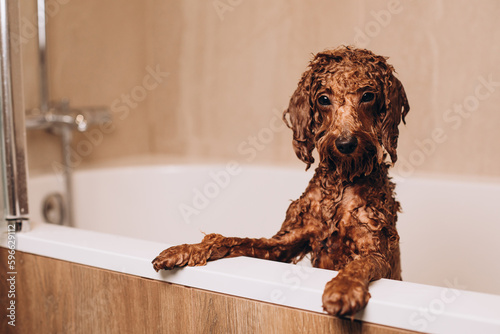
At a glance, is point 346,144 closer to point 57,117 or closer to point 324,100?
point 324,100

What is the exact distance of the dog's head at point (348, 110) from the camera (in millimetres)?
1011

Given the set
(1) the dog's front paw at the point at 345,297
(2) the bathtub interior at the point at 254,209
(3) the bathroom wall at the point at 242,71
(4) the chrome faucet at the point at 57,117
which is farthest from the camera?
(4) the chrome faucet at the point at 57,117

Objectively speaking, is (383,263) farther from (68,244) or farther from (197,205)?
(197,205)

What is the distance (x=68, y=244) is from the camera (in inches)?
50.8

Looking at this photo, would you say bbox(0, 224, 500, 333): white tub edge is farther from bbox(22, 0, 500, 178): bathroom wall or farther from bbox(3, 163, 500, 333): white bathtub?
bbox(22, 0, 500, 178): bathroom wall

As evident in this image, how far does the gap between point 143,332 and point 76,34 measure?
5.09 feet

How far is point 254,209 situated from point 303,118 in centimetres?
113

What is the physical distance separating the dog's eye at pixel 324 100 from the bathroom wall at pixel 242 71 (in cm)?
114

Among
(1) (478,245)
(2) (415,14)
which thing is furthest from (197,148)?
(1) (478,245)

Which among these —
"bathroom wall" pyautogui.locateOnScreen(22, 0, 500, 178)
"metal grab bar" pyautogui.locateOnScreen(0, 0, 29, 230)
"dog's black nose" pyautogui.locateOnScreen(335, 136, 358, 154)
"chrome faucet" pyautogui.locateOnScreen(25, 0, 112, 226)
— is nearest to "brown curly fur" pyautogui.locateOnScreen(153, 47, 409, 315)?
"dog's black nose" pyautogui.locateOnScreen(335, 136, 358, 154)

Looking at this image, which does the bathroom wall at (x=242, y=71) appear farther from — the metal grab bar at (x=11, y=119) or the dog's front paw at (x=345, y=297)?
the dog's front paw at (x=345, y=297)

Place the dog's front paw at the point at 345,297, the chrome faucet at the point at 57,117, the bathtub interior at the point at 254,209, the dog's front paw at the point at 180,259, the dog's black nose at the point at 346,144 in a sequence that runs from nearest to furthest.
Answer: the dog's front paw at the point at 345,297
the dog's black nose at the point at 346,144
the dog's front paw at the point at 180,259
the bathtub interior at the point at 254,209
the chrome faucet at the point at 57,117

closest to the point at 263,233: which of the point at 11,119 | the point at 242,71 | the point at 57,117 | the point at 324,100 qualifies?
the point at 242,71

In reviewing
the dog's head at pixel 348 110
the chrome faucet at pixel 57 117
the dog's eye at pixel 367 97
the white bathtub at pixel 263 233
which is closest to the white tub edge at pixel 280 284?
the white bathtub at pixel 263 233
